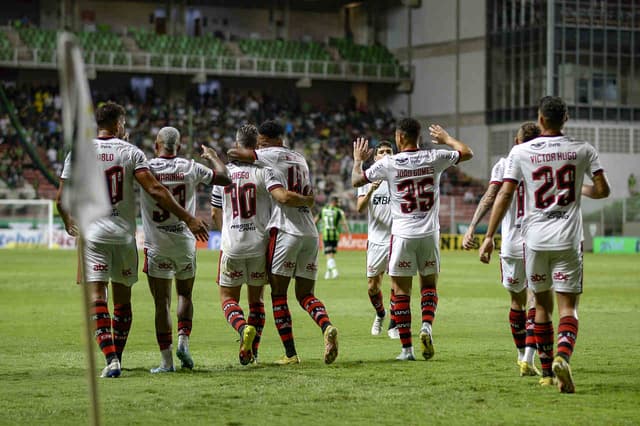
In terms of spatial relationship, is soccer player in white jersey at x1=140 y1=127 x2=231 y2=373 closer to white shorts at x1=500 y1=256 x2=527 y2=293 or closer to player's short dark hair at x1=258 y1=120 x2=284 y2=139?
player's short dark hair at x1=258 y1=120 x2=284 y2=139

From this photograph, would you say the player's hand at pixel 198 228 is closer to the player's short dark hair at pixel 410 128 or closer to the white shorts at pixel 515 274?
the player's short dark hair at pixel 410 128

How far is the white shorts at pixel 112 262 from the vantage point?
10930 mm

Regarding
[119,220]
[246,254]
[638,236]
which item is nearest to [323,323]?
[246,254]

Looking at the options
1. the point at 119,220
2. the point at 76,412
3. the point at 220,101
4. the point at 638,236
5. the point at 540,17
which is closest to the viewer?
the point at 76,412

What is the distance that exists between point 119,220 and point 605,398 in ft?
15.7

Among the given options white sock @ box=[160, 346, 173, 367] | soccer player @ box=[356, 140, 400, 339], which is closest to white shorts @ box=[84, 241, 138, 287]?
white sock @ box=[160, 346, 173, 367]

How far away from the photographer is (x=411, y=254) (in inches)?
494

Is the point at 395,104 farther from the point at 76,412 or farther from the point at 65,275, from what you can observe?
the point at 76,412

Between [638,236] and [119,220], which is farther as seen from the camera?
[638,236]

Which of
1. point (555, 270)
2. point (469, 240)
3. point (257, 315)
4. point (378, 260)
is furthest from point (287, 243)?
point (378, 260)

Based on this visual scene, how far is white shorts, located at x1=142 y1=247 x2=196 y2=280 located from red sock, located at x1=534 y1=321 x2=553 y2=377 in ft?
11.5

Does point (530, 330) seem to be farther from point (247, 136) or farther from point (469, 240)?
point (247, 136)

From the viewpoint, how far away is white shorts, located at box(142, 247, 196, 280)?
11.3 m

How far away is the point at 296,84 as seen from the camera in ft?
224
